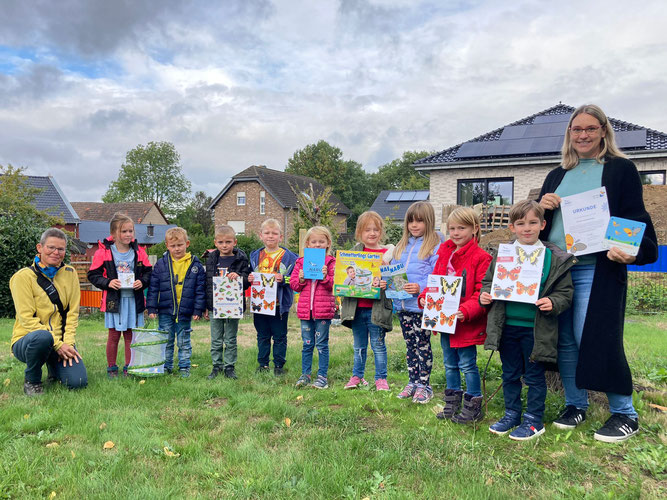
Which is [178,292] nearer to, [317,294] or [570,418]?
[317,294]

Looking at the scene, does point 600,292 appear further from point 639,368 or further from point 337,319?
point 337,319

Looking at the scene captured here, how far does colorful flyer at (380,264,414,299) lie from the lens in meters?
4.71

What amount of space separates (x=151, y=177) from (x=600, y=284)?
69905 millimetres

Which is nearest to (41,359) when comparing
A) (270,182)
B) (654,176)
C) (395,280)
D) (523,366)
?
(395,280)

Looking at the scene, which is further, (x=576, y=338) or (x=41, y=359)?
(x=41, y=359)

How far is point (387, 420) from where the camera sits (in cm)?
416

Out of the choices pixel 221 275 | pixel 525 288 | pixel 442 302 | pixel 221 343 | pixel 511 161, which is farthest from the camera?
pixel 511 161

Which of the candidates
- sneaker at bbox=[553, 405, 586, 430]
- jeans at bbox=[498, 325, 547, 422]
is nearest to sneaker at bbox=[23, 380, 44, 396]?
jeans at bbox=[498, 325, 547, 422]

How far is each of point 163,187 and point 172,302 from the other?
215ft

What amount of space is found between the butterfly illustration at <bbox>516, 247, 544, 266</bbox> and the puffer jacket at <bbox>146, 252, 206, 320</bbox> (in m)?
3.78

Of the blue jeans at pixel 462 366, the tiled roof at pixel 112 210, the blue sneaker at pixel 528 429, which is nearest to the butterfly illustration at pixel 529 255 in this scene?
the blue jeans at pixel 462 366

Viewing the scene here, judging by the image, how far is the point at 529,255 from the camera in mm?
3717

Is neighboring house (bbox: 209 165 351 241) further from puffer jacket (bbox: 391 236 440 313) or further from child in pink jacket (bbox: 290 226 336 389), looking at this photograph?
puffer jacket (bbox: 391 236 440 313)

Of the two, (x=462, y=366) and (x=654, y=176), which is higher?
(x=654, y=176)
